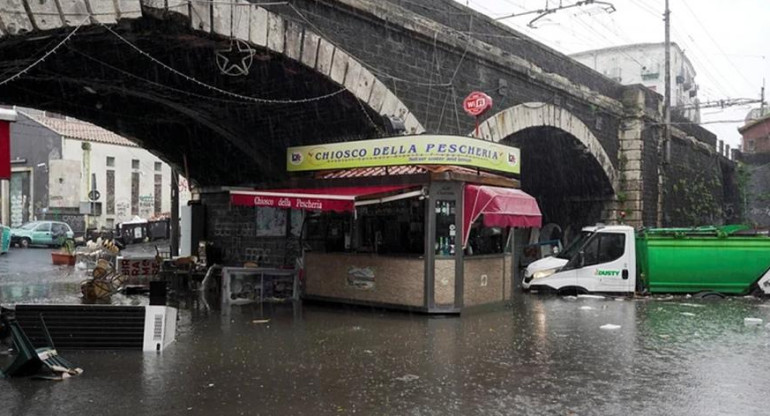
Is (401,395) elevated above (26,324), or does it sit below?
below

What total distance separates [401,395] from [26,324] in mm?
4643

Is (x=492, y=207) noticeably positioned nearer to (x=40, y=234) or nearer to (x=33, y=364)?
(x=33, y=364)

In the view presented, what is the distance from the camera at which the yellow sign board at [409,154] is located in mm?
11966

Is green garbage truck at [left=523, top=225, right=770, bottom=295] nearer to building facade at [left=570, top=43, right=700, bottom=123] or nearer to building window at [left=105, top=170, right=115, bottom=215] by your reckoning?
building window at [left=105, top=170, right=115, bottom=215]

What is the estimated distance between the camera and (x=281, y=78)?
42.7 ft

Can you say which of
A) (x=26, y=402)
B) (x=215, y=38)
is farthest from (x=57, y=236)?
(x=26, y=402)

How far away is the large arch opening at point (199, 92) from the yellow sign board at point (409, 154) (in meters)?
0.89

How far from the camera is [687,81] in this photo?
194 feet

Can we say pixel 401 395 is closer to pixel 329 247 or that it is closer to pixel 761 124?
pixel 329 247

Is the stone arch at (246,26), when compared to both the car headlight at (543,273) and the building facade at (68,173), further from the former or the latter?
the building facade at (68,173)

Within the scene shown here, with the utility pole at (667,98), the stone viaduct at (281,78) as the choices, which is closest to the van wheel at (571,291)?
the stone viaduct at (281,78)

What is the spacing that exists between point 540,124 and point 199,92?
31.3 feet

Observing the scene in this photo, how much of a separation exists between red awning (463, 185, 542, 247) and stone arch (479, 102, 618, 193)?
3.85m

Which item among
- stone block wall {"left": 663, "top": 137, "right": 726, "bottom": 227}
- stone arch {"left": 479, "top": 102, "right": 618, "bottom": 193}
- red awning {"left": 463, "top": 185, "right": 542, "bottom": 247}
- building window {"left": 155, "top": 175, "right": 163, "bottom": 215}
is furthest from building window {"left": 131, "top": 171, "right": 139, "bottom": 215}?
red awning {"left": 463, "top": 185, "right": 542, "bottom": 247}
